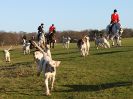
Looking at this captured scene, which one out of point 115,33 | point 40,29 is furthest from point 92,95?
point 40,29

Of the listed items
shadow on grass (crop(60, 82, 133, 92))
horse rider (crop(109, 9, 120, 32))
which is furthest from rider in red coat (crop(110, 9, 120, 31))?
shadow on grass (crop(60, 82, 133, 92))

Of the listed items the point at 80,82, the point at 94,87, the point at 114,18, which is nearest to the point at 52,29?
the point at 114,18

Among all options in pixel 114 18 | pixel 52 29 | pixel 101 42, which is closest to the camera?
pixel 114 18

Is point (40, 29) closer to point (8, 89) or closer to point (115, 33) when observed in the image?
point (115, 33)

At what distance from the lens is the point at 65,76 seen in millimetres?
24000

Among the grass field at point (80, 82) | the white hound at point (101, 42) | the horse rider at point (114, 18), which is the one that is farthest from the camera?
the white hound at point (101, 42)

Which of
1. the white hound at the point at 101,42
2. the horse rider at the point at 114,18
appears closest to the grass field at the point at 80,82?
the horse rider at the point at 114,18

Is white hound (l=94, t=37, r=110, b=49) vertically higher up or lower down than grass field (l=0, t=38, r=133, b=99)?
higher up

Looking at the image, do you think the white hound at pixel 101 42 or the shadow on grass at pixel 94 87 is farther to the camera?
the white hound at pixel 101 42

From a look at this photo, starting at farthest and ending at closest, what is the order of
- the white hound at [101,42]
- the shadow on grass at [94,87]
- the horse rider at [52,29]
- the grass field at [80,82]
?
the horse rider at [52,29], the white hound at [101,42], the shadow on grass at [94,87], the grass field at [80,82]

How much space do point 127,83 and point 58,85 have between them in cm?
338

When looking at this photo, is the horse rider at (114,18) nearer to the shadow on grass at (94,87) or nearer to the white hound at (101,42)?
the white hound at (101,42)

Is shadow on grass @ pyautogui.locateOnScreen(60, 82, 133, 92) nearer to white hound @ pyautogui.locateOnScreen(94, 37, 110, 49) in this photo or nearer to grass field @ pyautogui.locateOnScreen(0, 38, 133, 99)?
grass field @ pyautogui.locateOnScreen(0, 38, 133, 99)

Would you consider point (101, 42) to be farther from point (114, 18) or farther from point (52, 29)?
point (52, 29)
